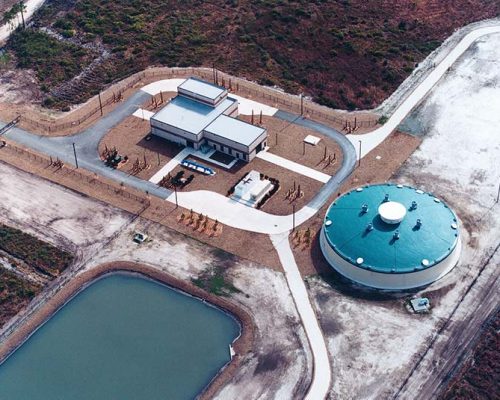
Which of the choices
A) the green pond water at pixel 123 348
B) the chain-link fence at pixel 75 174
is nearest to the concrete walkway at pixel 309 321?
the green pond water at pixel 123 348

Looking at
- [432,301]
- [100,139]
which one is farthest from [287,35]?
[432,301]

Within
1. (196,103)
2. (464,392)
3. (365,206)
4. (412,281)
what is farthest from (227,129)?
(464,392)

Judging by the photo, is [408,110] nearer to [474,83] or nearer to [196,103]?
[474,83]

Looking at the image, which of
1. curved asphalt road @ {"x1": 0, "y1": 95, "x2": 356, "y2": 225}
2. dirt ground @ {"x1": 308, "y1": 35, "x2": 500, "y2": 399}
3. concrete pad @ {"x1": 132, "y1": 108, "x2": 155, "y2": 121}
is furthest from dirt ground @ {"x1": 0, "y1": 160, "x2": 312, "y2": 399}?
concrete pad @ {"x1": 132, "y1": 108, "x2": 155, "y2": 121}

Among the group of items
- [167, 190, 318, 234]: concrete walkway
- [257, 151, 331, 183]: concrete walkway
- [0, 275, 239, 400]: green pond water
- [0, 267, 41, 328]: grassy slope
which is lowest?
[0, 275, 239, 400]: green pond water

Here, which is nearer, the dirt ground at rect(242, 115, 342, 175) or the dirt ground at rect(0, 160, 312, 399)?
the dirt ground at rect(0, 160, 312, 399)

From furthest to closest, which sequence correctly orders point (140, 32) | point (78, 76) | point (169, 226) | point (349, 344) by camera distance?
point (140, 32) < point (78, 76) < point (169, 226) < point (349, 344)

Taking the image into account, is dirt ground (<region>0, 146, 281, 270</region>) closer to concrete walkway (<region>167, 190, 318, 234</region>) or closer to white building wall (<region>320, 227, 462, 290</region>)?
concrete walkway (<region>167, 190, 318, 234</region>)
